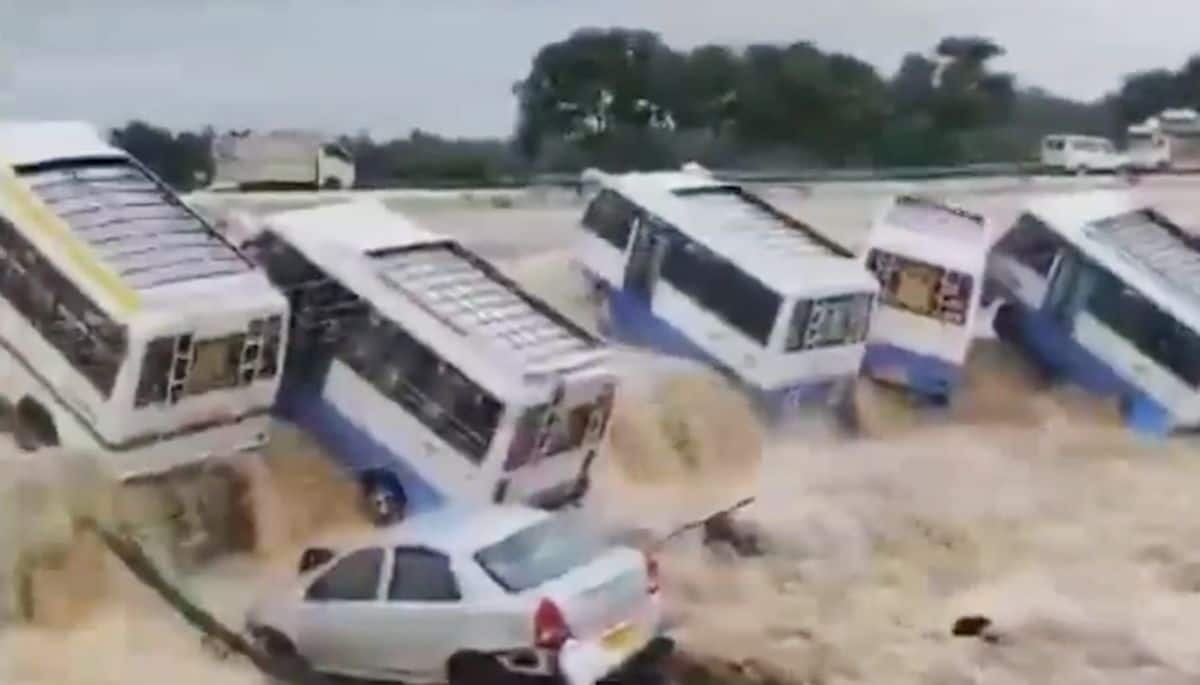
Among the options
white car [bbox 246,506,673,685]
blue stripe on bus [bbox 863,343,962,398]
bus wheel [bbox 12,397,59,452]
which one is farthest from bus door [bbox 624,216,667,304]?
bus wheel [bbox 12,397,59,452]

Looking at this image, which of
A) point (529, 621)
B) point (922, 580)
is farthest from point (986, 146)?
point (529, 621)

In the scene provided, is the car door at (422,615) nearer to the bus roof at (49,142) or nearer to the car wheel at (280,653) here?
the car wheel at (280,653)

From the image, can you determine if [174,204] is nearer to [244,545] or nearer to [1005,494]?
[244,545]

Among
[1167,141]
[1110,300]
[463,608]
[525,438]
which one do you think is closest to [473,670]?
[463,608]

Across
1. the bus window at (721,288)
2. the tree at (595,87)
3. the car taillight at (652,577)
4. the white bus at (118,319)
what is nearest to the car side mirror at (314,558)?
the white bus at (118,319)

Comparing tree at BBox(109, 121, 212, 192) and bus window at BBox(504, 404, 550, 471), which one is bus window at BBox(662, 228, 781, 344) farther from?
tree at BBox(109, 121, 212, 192)

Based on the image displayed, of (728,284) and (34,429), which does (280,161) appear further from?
(728,284)
